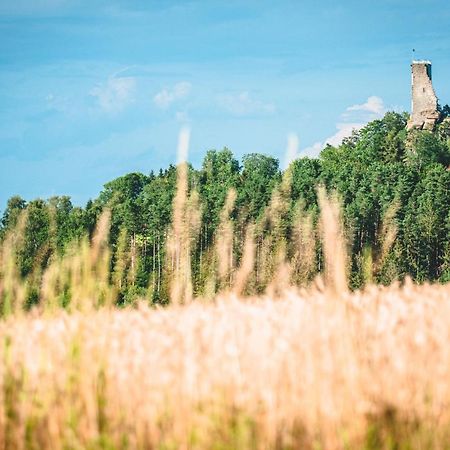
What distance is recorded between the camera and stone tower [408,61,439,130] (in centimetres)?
13762

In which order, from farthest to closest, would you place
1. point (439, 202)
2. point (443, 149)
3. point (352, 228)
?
point (443, 149)
point (439, 202)
point (352, 228)

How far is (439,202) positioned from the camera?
96188 millimetres

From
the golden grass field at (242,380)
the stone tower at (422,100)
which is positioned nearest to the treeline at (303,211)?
the stone tower at (422,100)

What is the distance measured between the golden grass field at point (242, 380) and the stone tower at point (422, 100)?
134250 millimetres

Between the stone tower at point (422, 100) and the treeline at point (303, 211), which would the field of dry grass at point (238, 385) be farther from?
the stone tower at point (422, 100)

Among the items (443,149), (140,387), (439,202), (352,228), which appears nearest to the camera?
(140,387)

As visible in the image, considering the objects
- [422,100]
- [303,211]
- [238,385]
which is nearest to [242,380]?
[238,385]

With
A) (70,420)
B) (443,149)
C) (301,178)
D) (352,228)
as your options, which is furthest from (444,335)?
(443,149)

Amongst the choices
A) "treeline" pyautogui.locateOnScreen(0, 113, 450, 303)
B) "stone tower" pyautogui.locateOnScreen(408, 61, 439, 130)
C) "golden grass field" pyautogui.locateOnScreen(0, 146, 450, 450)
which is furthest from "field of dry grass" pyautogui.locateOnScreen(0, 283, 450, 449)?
"stone tower" pyautogui.locateOnScreen(408, 61, 439, 130)

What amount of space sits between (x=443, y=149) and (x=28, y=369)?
12391 centimetres

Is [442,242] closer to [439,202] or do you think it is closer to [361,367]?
[439,202]

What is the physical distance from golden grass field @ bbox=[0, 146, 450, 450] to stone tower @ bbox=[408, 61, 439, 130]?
134250 mm

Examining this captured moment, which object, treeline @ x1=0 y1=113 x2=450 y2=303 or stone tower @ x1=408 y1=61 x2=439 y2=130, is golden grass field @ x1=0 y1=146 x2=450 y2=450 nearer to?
treeline @ x1=0 y1=113 x2=450 y2=303

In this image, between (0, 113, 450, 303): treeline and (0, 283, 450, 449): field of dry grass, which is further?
(0, 113, 450, 303): treeline
